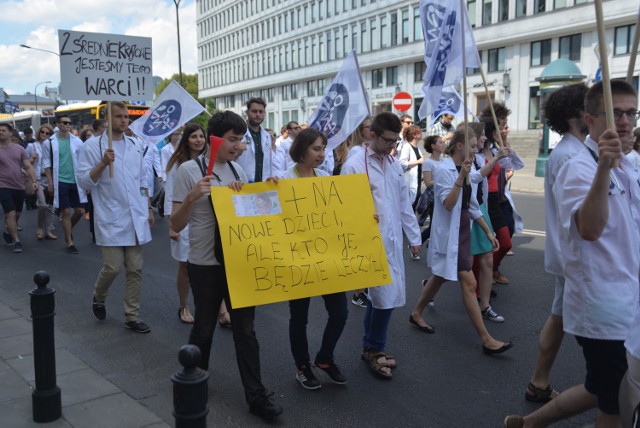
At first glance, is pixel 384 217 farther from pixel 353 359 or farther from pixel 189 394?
pixel 189 394

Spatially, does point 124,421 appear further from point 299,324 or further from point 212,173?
point 212,173

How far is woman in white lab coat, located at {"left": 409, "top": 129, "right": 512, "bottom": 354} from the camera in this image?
4961 millimetres

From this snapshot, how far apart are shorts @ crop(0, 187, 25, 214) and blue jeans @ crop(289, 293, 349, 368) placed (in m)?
7.08

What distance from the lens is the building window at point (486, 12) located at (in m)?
44.6

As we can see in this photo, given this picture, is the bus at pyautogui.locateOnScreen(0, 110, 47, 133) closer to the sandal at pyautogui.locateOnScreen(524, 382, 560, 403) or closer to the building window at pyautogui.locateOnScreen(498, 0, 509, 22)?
the building window at pyautogui.locateOnScreen(498, 0, 509, 22)

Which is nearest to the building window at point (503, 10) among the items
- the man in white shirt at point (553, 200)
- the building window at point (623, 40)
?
the building window at point (623, 40)

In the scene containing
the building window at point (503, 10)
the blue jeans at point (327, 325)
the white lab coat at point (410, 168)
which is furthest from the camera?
the building window at point (503, 10)

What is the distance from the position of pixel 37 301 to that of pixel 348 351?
2470mm

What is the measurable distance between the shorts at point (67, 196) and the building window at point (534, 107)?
1370 inches

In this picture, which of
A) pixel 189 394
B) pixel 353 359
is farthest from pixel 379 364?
pixel 189 394

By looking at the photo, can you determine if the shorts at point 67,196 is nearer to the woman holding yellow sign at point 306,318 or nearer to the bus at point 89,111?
the woman holding yellow sign at point 306,318

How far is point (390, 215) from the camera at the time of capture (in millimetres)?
4594

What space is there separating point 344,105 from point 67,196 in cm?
591

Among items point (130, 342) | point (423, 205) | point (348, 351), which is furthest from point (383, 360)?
point (423, 205)
